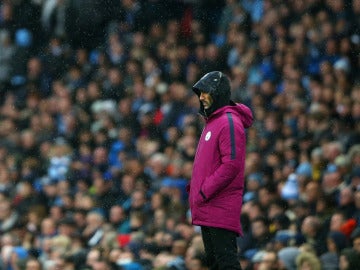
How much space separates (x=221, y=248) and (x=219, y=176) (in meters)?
0.50

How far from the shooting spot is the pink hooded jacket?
765 centimetres

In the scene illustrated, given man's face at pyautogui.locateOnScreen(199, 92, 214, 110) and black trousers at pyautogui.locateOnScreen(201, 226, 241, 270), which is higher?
man's face at pyautogui.locateOnScreen(199, 92, 214, 110)

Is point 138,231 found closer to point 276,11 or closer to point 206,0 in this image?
point 276,11

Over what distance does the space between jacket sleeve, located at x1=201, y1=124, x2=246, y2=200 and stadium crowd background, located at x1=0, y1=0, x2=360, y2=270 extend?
2.91m

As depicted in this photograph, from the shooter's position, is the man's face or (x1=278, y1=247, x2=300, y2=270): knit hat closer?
the man's face

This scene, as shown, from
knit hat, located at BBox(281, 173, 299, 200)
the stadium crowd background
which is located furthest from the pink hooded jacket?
knit hat, located at BBox(281, 173, 299, 200)

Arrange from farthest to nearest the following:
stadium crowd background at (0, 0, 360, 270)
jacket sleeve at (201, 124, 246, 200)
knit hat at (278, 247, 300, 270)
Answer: stadium crowd background at (0, 0, 360, 270), knit hat at (278, 247, 300, 270), jacket sleeve at (201, 124, 246, 200)

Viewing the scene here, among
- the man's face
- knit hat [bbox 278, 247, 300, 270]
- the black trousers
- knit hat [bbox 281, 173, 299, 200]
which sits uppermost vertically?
knit hat [bbox 281, 173, 299, 200]

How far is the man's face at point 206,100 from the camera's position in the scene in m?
7.78

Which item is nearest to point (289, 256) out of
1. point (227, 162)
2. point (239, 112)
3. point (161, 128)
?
point (239, 112)

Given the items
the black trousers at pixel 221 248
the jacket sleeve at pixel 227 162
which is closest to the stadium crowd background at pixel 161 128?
the black trousers at pixel 221 248

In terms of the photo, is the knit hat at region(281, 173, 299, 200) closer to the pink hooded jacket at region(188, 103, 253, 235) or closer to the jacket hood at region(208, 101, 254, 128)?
the jacket hood at region(208, 101, 254, 128)

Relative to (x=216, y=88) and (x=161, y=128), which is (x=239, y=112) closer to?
(x=216, y=88)

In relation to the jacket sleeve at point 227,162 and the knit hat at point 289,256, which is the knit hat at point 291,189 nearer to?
the knit hat at point 289,256
